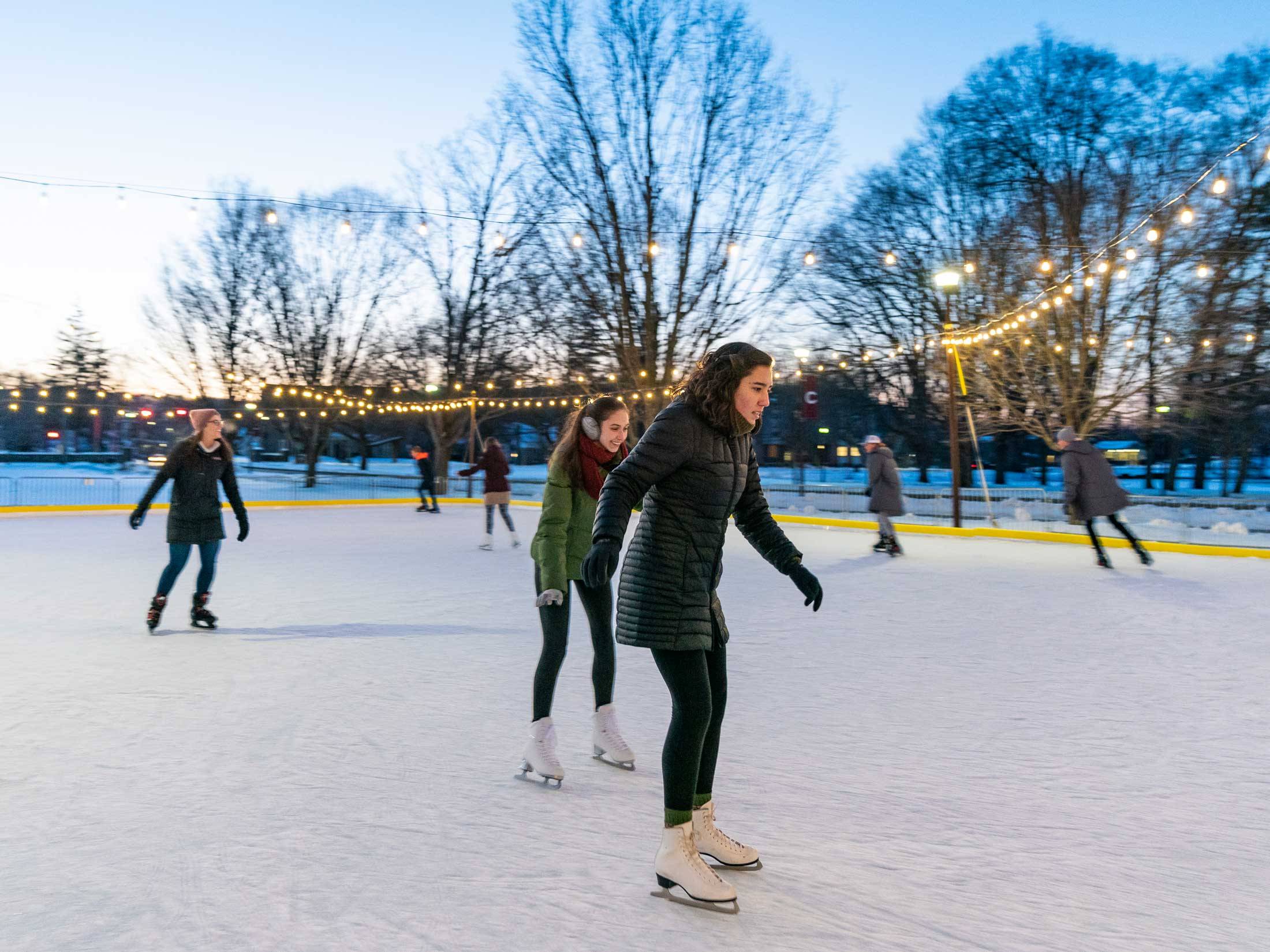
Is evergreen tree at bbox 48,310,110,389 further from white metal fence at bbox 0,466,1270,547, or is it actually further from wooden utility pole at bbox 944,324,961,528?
wooden utility pole at bbox 944,324,961,528

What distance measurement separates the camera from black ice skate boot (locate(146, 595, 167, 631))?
274 inches

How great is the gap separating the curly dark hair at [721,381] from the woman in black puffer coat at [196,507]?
5005mm

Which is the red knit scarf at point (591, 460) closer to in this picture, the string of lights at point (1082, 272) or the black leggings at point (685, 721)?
the black leggings at point (685, 721)

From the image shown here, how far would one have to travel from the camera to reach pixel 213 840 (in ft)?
10.2

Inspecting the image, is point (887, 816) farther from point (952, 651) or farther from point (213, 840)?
point (952, 651)

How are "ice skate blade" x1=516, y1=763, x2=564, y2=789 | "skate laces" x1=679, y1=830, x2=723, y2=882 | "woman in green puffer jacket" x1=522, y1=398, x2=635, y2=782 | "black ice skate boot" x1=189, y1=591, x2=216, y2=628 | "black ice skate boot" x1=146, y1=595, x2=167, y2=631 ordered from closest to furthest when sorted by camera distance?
1. "skate laces" x1=679, y1=830, x2=723, y2=882
2. "ice skate blade" x1=516, y1=763, x2=564, y2=789
3. "woman in green puffer jacket" x1=522, y1=398, x2=635, y2=782
4. "black ice skate boot" x1=146, y1=595, x2=167, y2=631
5. "black ice skate boot" x1=189, y1=591, x2=216, y2=628

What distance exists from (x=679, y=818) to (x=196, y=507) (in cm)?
536

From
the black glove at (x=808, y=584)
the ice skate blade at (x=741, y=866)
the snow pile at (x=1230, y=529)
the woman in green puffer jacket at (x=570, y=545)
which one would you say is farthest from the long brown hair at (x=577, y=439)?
the snow pile at (x=1230, y=529)

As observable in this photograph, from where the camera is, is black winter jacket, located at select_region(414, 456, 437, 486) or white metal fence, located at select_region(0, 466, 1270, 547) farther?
black winter jacket, located at select_region(414, 456, 437, 486)

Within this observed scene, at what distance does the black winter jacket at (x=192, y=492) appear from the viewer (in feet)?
22.9

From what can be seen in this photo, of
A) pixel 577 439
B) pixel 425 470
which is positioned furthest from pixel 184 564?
pixel 425 470

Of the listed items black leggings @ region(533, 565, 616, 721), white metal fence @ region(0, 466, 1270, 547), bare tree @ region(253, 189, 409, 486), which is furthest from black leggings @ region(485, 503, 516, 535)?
bare tree @ region(253, 189, 409, 486)

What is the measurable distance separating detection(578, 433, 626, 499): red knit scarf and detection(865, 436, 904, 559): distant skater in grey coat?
922cm

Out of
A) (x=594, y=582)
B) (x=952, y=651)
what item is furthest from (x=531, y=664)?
(x=594, y=582)
